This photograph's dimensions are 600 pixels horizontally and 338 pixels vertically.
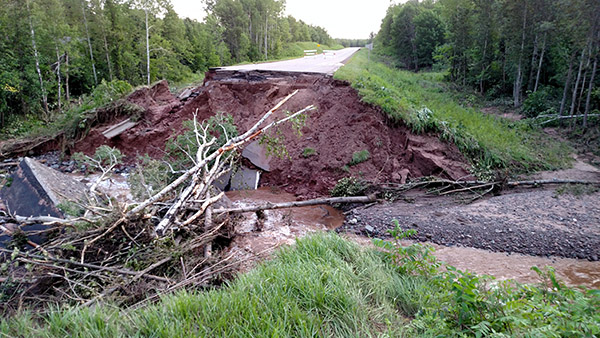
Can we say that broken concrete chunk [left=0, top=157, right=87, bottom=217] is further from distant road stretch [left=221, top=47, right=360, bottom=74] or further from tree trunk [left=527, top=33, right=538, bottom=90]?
tree trunk [left=527, top=33, right=538, bottom=90]

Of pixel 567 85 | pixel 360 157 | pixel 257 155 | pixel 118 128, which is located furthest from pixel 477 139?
pixel 118 128

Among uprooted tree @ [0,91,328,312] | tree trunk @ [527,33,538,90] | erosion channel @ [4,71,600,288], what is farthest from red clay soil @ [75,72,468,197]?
tree trunk @ [527,33,538,90]

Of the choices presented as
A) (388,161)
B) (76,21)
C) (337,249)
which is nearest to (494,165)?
(388,161)

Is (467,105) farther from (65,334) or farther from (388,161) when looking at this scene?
(65,334)

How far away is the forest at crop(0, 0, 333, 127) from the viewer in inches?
546

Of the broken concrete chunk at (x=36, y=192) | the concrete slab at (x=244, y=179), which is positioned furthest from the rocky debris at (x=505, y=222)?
the broken concrete chunk at (x=36, y=192)

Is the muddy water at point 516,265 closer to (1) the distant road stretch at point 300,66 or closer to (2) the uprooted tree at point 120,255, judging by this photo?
(2) the uprooted tree at point 120,255

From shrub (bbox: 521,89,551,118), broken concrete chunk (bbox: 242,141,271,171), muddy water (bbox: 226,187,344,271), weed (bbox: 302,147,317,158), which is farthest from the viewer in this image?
shrub (bbox: 521,89,551,118)

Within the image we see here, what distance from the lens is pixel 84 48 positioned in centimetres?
1855

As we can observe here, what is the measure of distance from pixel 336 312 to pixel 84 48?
73.5ft

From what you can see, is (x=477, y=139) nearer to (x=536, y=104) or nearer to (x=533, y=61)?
(x=536, y=104)

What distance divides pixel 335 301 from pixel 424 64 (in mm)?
33738

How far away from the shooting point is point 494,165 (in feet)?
27.2

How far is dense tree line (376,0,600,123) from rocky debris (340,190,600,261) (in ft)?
24.5
